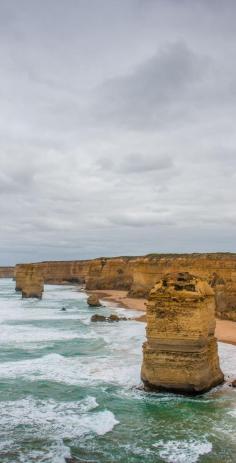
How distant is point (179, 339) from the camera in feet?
54.6

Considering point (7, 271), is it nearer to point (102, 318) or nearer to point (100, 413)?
point (102, 318)

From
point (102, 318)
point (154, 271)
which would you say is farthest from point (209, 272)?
point (102, 318)

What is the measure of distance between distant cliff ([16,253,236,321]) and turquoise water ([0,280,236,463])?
12290 millimetres

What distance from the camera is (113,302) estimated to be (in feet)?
178

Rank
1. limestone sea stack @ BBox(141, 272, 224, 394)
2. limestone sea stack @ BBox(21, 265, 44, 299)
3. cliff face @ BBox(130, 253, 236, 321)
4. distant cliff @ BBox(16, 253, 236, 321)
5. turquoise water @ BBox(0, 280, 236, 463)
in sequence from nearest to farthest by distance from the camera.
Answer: turquoise water @ BBox(0, 280, 236, 463)
limestone sea stack @ BBox(141, 272, 224, 394)
cliff face @ BBox(130, 253, 236, 321)
distant cliff @ BBox(16, 253, 236, 321)
limestone sea stack @ BBox(21, 265, 44, 299)

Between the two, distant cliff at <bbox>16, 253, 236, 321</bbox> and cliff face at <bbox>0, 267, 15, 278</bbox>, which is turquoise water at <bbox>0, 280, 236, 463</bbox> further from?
cliff face at <bbox>0, 267, 15, 278</bbox>

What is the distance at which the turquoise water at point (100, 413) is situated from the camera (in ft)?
39.3

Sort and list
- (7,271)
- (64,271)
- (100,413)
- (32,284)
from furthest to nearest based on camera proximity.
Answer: (7,271)
(64,271)
(32,284)
(100,413)

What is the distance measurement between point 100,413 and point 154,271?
43.0m

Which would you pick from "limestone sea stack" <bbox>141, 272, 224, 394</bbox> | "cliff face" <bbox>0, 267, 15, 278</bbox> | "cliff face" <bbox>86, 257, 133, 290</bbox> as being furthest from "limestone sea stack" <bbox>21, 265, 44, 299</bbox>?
"cliff face" <bbox>0, 267, 15, 278</bbox>

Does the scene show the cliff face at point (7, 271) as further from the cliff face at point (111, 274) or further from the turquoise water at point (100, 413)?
the turquoise water at point (100, 413)

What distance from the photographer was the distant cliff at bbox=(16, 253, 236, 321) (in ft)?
123

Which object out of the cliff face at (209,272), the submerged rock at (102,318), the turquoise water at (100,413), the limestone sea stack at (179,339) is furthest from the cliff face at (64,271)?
the limestone sea stack at (179,339)

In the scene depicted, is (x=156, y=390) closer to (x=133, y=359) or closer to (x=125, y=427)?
(x=125, y=427)
